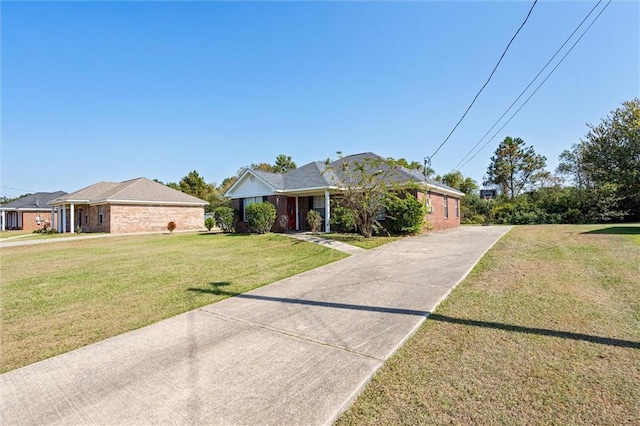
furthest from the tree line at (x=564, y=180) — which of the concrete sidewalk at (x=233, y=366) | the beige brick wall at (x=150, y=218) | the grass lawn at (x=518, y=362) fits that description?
the concrete sidewalk at (x=233, y=366)

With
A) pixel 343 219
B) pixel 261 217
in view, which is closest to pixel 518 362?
pixel 343 219

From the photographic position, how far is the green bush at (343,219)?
15367 millimetres

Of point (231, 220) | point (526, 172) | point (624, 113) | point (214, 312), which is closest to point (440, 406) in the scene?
point (214, 312)

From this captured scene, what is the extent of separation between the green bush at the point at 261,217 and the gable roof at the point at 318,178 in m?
1.28

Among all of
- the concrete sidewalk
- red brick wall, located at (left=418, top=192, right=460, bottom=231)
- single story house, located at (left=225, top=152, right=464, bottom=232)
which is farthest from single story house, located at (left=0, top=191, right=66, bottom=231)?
the concrete sidewalk

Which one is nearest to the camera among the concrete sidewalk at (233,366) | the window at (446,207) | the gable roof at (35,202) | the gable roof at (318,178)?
the concrete sidewalk at (233,366)

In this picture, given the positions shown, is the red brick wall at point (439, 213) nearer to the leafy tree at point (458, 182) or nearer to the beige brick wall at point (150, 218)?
Answer: the beige brick wall at point (150, 218)

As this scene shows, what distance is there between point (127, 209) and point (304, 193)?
53.3ft

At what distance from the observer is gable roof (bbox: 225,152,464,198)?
16.4 meters

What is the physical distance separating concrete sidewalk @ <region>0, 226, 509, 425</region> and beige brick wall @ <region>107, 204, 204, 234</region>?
23.7 meters

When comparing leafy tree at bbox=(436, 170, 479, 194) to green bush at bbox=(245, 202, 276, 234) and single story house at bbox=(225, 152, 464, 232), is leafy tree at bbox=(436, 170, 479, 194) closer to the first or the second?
single story house at bbox=(225, 152, 464, 232)

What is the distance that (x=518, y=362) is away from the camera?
2.99 m

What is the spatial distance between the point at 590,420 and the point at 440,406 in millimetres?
1014

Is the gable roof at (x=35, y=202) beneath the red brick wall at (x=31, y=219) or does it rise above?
above
